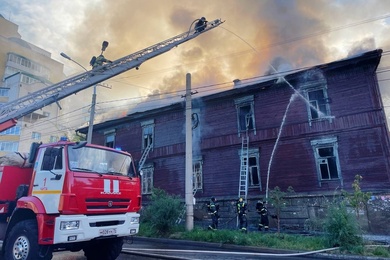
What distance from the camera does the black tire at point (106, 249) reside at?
264 inches

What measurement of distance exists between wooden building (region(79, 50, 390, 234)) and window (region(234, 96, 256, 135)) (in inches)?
2.7

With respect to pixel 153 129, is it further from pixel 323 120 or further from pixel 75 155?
pixel 75 155

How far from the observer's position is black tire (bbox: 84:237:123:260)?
671cm

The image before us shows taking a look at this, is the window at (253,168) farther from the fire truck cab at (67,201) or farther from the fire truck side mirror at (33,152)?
the fire truck side mirror at (33,152)

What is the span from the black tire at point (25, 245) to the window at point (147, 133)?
15.5 m

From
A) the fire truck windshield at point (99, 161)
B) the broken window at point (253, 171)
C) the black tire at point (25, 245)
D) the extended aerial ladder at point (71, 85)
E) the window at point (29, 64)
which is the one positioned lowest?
the black tire at point (25, 245)

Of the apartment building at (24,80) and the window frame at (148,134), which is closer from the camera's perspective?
the window frame at (148,134)

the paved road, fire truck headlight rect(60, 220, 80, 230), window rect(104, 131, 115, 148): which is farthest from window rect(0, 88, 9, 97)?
fire truck headlight rect(60, 220, 80, 230)

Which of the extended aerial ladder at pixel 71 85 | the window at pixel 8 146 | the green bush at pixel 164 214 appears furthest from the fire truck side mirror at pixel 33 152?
the window at pixel 8 146

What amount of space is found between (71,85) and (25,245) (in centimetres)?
840

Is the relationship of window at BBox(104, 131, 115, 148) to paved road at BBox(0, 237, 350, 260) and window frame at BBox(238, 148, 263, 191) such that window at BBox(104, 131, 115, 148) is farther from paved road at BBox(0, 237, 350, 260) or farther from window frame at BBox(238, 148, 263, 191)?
Answer: paved road at BBox(0, 237, 350, 260)

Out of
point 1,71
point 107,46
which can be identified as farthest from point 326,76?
point 1,71

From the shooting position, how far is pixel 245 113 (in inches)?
695

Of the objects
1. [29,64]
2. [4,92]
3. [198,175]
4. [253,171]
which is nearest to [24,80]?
[4,92]
